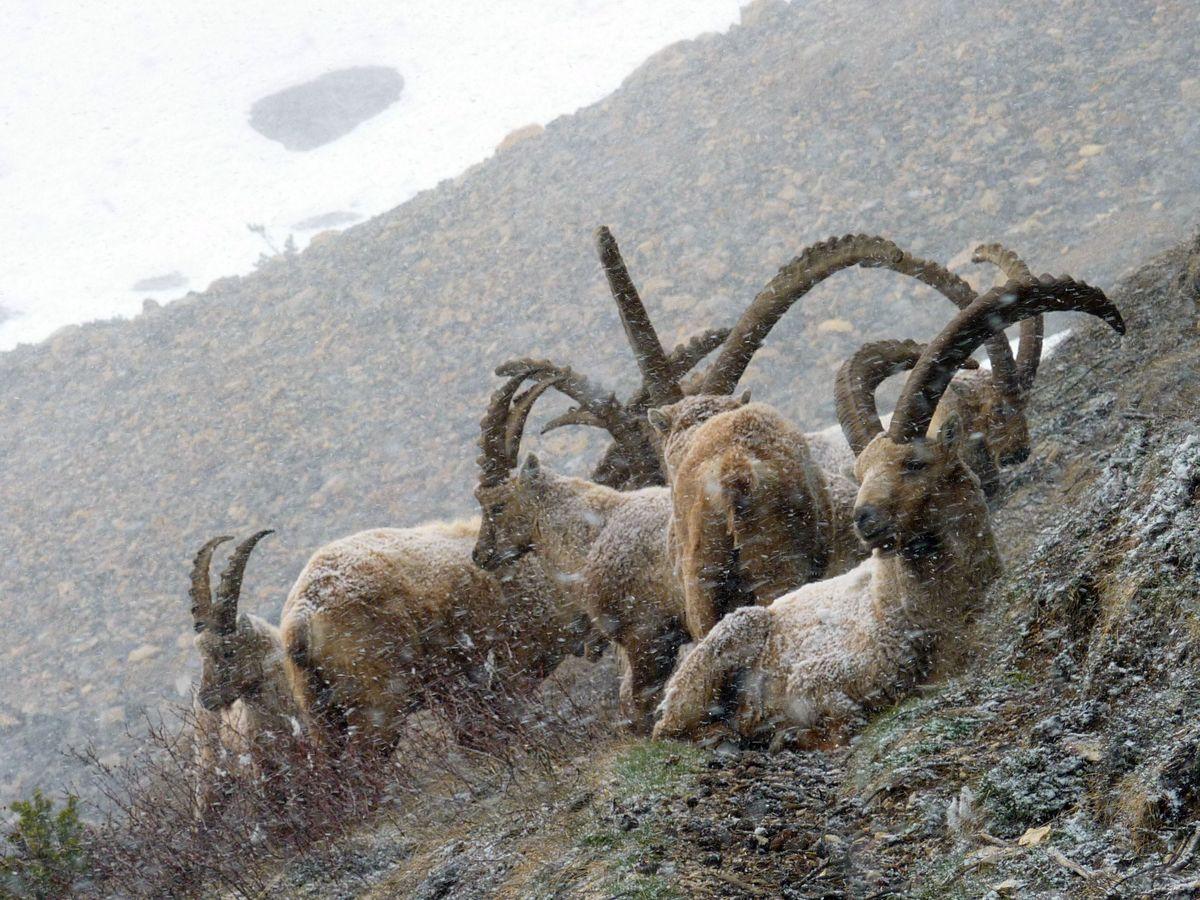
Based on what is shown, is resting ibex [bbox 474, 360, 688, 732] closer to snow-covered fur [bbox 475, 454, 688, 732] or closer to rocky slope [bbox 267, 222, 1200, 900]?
snow-covered fur [bbox 475, 454, 688, 732]

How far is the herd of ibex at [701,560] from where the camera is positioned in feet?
14.5

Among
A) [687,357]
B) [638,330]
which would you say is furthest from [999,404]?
[638,330]

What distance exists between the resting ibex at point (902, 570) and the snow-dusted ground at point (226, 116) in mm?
38890

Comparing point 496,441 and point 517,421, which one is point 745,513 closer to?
point 496,441

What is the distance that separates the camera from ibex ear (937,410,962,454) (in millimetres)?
4391

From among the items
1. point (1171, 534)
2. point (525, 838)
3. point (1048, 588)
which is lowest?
point (525, 838)

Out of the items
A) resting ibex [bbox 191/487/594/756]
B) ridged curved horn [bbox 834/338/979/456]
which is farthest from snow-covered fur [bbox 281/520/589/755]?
ridged curved horn [bbox 834/338/979/456]

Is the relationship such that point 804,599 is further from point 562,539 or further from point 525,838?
point 562,539

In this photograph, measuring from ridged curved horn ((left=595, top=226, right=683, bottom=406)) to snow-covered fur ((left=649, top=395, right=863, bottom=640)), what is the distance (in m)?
1.20

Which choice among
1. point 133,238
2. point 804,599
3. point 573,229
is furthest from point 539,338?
point 133,238

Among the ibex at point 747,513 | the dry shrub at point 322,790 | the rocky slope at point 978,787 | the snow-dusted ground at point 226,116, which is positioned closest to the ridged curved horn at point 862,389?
the ibex at point 747,513

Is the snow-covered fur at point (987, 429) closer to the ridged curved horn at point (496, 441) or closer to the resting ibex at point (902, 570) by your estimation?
the ridged curved horn at point (496, 441)

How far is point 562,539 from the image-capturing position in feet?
23.6

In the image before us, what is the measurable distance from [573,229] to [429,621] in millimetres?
21891
